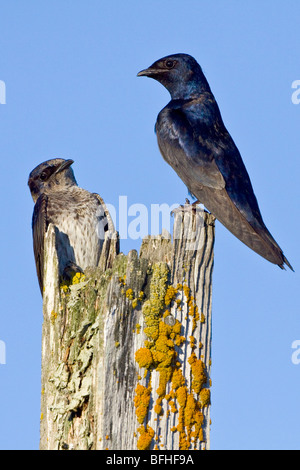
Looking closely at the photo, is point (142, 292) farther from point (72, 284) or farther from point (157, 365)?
point (72, 284)

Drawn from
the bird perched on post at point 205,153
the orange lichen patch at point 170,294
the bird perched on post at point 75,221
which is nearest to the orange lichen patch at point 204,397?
the orange lichen patch at point 170,294

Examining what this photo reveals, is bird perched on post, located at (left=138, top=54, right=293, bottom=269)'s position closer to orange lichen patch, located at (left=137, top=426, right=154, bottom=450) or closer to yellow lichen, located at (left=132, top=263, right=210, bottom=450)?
yellow lichen, located at (left=132, top=263, right=210, bottom=450)

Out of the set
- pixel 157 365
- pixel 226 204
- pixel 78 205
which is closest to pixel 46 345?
pixel 157 365

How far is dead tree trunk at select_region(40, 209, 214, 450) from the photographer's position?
366 cm

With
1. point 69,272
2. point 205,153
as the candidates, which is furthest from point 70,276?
point 205,153

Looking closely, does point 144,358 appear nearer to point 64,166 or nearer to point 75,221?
point 75,221

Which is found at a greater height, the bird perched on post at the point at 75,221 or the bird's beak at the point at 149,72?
the bird's beak at the point at 149,72

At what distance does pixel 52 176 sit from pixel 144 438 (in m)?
5.36

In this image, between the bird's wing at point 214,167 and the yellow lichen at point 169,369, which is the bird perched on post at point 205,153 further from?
the yellow lichen at point 169,369

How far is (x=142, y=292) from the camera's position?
12.8ft

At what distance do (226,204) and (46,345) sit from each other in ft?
8.22

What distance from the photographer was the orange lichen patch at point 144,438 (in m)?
3.61

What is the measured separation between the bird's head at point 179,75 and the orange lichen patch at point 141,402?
4534 millimetres

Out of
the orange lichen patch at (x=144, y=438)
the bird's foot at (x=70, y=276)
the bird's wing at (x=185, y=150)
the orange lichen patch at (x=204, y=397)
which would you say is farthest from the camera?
the bird's wing at (x=185, y=150)
